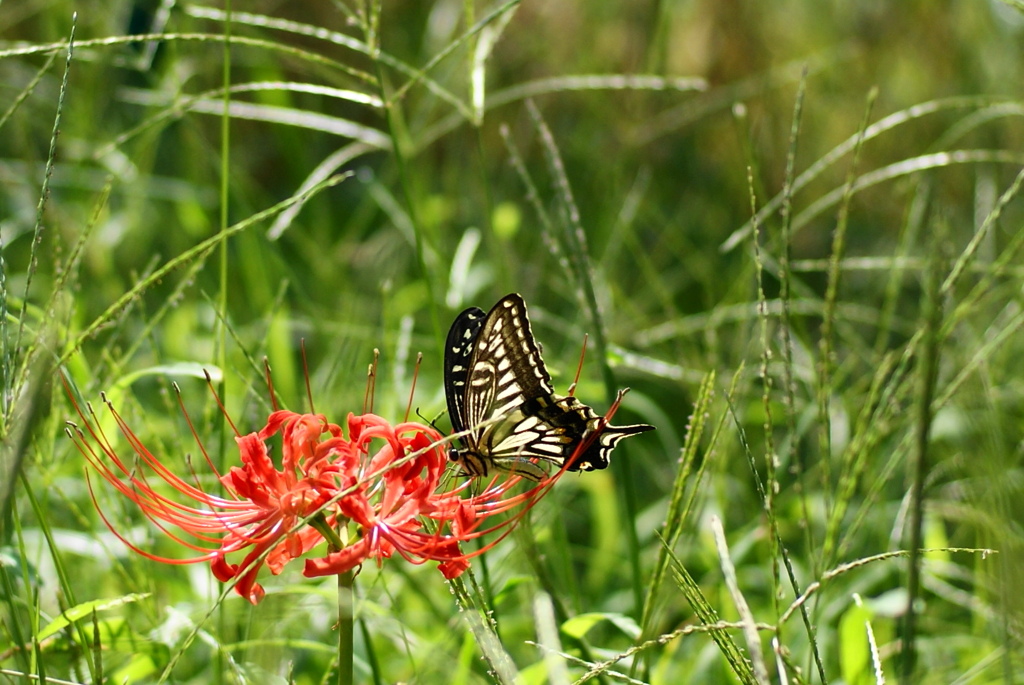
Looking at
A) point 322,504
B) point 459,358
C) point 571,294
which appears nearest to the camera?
point 322,504

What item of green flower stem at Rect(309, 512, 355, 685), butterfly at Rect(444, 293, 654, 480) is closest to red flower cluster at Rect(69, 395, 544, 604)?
green flower stem at Rect(309, 512, 355, 685)

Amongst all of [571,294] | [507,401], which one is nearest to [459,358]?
[507,401]

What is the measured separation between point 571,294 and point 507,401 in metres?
0.78

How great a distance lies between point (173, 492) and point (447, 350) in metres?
0.91

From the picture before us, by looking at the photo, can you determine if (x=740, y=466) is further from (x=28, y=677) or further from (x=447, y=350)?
(x=28, y=677)

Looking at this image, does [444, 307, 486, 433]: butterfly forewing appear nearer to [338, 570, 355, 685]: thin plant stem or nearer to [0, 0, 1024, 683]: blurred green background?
[0, 0, 1024, 683]: blurred green background

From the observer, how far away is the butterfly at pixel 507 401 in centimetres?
128

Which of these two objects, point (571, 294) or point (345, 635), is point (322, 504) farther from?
point (571, 294)

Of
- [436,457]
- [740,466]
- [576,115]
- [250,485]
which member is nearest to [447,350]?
[436,457]

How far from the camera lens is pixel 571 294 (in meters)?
2.11

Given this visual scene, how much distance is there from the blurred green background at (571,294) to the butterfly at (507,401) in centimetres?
10

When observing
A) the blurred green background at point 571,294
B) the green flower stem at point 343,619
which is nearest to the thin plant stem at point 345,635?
the green flower stem at point 343,619

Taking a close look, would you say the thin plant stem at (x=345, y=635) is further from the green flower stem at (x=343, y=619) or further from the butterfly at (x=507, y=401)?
the butterfly at (x=507, y=401)

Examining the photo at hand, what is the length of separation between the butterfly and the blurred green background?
10 centimetres
